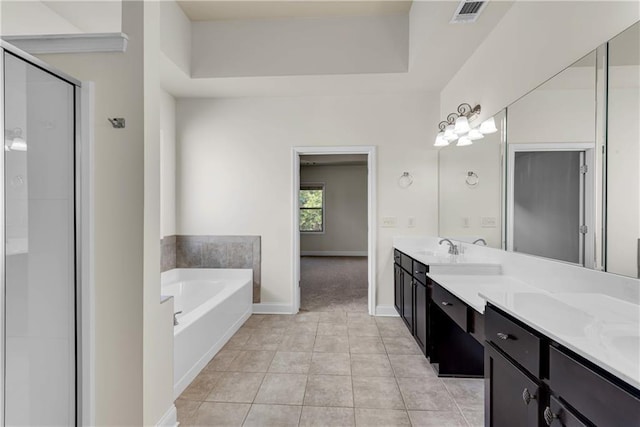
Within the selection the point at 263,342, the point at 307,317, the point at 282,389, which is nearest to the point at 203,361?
the point at 263,342

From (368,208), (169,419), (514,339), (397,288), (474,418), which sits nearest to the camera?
(514,339)

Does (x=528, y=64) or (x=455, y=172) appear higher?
(x=528, y=64)

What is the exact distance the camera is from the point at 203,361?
2.50 metres

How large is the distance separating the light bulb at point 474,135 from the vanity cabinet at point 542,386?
177 centimetres

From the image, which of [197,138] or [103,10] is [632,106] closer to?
[103,10]

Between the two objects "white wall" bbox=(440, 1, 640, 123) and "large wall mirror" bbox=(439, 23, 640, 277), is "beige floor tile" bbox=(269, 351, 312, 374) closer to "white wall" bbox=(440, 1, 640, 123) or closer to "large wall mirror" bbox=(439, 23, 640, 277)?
"large wall mirror" bbox=(439, 23, 640, 277)

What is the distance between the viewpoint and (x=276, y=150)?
3.82m

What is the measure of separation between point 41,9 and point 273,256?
295 cm

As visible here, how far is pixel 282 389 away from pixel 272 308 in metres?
1.69

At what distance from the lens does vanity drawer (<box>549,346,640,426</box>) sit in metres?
0.74

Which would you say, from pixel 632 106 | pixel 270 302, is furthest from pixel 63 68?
pixel 270 302

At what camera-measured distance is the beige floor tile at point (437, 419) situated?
183 cm

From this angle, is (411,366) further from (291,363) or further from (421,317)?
(291,363)

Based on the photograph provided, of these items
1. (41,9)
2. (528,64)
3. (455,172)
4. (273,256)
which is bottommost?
(273,256)
